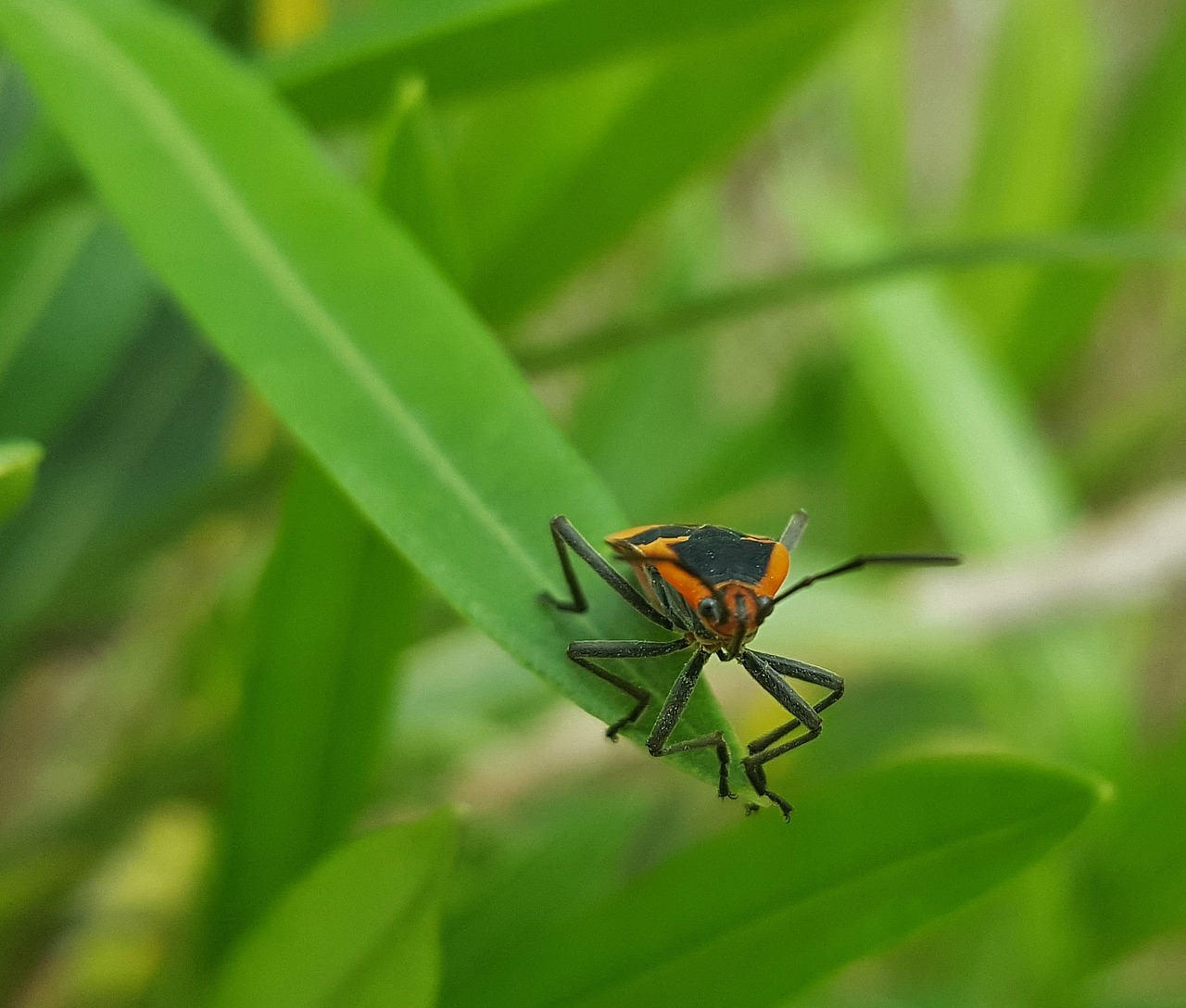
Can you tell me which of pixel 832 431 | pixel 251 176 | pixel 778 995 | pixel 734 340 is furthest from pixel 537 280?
pixel 734 340

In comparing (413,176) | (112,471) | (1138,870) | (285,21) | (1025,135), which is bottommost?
(1138,870)

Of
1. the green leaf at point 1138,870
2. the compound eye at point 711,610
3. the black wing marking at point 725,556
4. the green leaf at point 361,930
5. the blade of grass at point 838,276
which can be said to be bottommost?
the green leaf at point 1138,870

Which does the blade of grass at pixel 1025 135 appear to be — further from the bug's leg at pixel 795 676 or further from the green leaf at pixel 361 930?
the green leaf at pixel 361 930

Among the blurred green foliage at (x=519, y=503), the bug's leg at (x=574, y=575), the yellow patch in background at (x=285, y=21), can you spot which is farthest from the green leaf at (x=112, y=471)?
the bug's leg at (x=574, y=575)

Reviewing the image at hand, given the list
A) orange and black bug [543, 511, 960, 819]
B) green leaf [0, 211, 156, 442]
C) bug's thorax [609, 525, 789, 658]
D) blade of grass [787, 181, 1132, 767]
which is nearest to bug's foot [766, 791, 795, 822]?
orange and black bug [543, 511, 960, 819]

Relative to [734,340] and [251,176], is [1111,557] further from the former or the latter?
[734,340]

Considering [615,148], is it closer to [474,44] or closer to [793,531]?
[474,44]

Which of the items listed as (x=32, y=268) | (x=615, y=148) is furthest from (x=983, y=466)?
(x=32, y=268)

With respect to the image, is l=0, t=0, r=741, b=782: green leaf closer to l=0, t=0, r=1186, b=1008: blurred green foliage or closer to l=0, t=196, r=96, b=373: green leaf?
l=0, t=0, r=1186, b=1008: blurred green foliage
